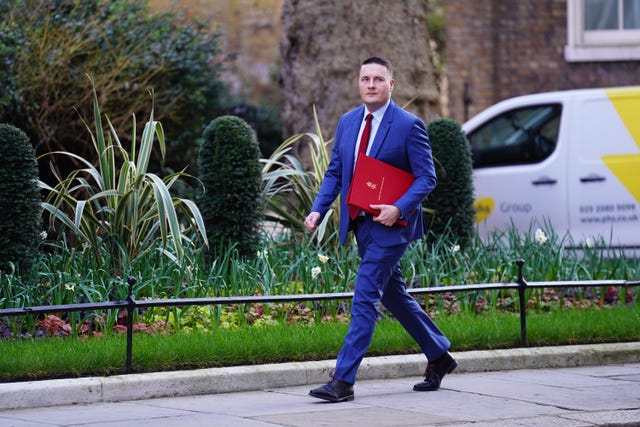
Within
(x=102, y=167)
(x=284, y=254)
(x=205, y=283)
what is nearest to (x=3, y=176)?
(x=102, y=167)

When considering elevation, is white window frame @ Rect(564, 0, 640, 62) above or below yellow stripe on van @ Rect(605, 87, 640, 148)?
above

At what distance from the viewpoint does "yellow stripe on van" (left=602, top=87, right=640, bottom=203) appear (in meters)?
10.9

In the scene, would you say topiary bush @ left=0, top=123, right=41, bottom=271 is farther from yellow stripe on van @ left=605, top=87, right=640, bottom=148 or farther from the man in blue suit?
yellow stripe on van @ left=605, top=87, right=640, bottom=148

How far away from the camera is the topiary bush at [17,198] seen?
7980 millimetres

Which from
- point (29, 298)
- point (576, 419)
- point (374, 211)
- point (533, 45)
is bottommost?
point (576, 419)

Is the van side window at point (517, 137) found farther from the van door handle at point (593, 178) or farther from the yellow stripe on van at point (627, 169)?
the yellow stripe on van at point (627, 169)

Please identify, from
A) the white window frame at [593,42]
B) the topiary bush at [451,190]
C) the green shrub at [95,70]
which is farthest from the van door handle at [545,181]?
the white window frame at [593,42]

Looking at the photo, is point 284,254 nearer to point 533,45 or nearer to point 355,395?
point 355,395

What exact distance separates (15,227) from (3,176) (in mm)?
356

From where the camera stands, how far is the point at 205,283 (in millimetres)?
8102

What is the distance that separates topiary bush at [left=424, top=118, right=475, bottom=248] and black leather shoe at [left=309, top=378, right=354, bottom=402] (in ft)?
13.0

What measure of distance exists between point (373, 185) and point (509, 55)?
1324 centimetres

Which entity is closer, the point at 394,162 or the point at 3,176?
the point at 394,162

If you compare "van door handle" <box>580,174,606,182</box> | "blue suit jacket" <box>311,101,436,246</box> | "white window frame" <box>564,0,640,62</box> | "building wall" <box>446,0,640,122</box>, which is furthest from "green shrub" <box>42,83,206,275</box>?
"white window frame" <box>564,0,640,62</box>
